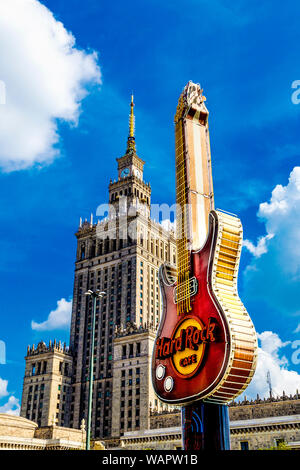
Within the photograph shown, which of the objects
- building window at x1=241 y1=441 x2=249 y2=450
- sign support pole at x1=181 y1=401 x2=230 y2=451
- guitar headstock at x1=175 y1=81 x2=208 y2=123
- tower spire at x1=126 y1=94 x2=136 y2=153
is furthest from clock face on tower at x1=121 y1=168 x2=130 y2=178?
sign support pole at x1=181 y1=401 x2=230 y2=451

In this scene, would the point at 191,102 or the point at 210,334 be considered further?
the point at 191,102

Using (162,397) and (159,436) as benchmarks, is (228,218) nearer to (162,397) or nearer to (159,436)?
(162,397)

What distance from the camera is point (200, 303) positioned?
35000 millimetres

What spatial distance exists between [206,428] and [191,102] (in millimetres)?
26909

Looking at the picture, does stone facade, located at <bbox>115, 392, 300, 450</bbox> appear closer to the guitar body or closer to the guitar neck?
the guitar body

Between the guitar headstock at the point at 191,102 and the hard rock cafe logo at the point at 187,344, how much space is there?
18.6m

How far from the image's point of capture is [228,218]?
35781 millimetres

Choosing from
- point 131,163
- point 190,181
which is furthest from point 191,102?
point 131,163

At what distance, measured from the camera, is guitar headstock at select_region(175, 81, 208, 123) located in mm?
43844

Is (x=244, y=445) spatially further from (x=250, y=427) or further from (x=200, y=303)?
(x=200, y=303)

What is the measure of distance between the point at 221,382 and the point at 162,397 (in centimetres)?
708

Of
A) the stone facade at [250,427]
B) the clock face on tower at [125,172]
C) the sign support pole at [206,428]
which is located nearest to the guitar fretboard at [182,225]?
the sign support pole at [206,428]

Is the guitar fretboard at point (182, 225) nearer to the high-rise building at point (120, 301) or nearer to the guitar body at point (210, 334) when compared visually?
the guitar body at point (210, 334)
